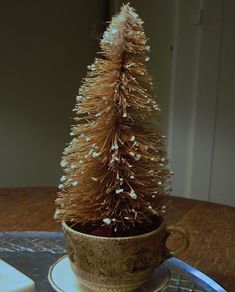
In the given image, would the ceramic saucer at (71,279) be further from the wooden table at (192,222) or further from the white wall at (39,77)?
the white wall at (39,77)

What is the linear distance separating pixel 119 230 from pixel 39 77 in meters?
1.62

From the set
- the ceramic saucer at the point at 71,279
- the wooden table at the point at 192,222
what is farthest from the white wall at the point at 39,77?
the ceramic saucer at the point at 71,279

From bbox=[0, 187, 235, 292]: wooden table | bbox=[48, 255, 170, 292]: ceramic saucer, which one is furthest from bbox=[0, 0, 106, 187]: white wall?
bbox=[48, 255, 170, 292]: ceramic saucer

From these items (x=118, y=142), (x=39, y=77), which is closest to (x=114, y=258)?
(x=118, y=142)

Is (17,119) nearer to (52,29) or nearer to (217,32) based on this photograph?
(52,29)

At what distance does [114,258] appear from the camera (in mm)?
533

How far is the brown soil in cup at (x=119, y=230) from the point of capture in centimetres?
54

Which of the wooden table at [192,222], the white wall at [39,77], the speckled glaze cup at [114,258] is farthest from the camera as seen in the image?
the white wall at [39,77]

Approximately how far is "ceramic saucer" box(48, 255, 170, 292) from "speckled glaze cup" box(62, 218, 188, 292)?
0.02 metres

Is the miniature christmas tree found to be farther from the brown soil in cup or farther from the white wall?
the white wall

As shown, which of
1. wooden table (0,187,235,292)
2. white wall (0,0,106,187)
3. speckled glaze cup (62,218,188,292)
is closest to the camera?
speckled glaze cup (62,218,188,292)

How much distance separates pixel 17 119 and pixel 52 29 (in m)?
0.46

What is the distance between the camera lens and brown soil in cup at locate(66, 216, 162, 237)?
0.54 metres

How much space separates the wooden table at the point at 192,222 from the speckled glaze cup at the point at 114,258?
82 mm
